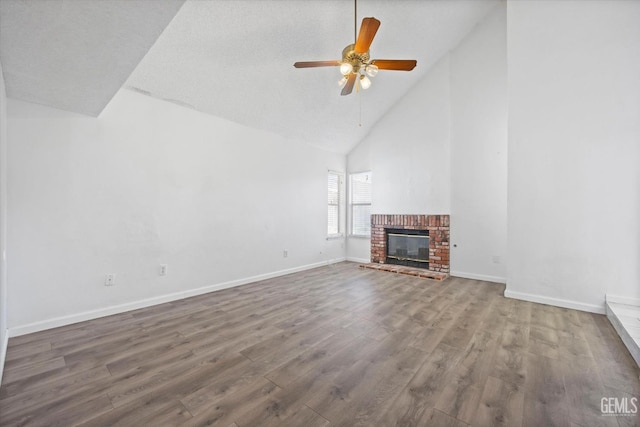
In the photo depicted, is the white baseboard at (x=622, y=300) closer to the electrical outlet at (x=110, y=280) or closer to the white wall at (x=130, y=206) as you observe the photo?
the white wall at (x=130, y=206)

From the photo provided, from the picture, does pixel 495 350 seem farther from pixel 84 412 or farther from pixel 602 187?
pixel 84 412

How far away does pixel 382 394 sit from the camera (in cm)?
→ 170

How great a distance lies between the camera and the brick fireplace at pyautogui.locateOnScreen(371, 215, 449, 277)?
5117 millimetres

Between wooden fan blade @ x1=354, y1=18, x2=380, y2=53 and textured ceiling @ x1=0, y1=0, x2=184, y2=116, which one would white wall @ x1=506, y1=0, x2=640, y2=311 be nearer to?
wooden fan blade @ x1=354, y1=18, x2=380, y2=53

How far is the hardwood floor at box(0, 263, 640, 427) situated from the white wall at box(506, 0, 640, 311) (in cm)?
51

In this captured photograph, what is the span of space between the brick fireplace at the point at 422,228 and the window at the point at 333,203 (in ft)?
2.92

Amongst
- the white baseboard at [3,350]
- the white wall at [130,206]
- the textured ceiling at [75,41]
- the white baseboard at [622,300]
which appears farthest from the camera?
the white baseboard at [622,300]

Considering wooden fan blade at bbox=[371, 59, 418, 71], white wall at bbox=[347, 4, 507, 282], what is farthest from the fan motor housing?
white wall at bbox=[347, 4, 507, 282]

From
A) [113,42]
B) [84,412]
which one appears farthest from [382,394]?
[113,42]

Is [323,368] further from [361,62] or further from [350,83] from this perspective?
[350,83]

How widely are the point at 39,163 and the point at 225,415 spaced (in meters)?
3.04

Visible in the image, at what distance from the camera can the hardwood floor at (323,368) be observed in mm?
1531

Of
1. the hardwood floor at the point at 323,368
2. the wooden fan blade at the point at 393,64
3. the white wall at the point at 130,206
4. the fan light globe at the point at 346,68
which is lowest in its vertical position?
the hardwood floor at the point at 323,368

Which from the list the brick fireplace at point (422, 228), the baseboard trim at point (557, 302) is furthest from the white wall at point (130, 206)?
the baseboard trim at point (557, 302)
